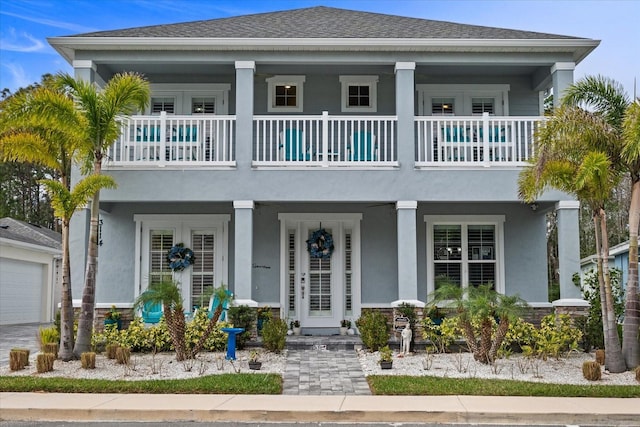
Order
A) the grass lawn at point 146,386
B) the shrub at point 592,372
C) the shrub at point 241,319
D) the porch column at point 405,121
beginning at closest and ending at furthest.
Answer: the grass lawn at point 146,386, the shrub at point 592,372, the shrub at point 241,319, the porch column at point 405,121

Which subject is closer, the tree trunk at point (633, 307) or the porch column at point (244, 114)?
the tree trunk at point (633, 307)

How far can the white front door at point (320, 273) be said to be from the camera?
14.8 m

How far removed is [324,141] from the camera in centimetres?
1331

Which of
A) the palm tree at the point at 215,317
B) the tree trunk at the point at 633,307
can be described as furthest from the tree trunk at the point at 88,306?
the tree trunk at the point at 633,307

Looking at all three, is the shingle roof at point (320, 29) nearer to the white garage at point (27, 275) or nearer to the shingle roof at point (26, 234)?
the white garage at point (27, 275)

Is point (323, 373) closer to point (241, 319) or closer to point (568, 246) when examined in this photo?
point (241, 319)

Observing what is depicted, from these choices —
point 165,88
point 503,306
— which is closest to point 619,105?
point 503,306

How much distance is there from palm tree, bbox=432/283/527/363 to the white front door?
11.2 feet

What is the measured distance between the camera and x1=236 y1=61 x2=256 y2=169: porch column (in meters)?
13.4

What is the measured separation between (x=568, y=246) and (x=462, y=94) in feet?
14.2

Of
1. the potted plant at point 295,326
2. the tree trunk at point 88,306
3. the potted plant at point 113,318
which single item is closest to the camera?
the tree trunk at point 88,306

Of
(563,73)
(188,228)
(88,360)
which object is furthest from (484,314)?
(188,228)

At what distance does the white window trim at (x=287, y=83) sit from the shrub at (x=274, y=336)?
511 cm

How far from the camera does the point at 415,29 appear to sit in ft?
48.3
